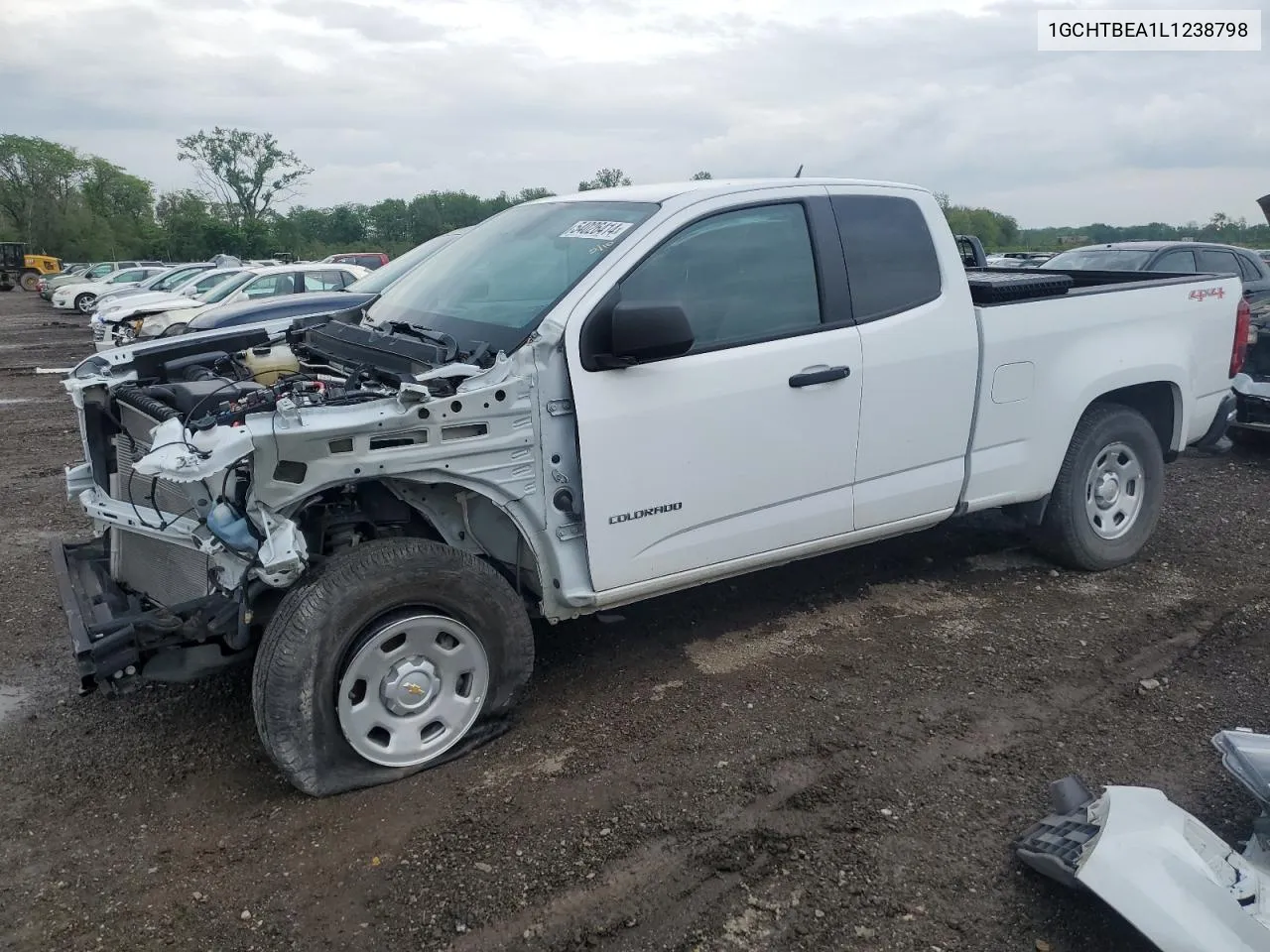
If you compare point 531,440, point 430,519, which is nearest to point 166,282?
point 430,519

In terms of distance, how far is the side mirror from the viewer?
3.39 metres

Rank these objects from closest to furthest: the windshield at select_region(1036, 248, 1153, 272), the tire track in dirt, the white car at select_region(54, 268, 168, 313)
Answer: the tire track in dirt, the windshield at select_region(1036, 248, 1153, 272), the white car at select_region(54, 268, 168, 313)

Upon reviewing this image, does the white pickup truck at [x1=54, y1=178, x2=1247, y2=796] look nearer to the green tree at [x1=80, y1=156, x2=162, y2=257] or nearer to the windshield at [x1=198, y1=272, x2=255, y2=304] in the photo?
the windshield at [x1=198, y1=272, x2=255, y2=304]

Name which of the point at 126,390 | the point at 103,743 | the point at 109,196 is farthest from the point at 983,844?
the point at 109,196

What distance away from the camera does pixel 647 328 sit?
3.39 m

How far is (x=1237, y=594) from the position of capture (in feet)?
16.5

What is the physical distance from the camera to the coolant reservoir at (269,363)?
4.45m

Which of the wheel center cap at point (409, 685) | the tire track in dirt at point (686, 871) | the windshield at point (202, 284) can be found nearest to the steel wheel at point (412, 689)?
the wheel center cap at point (409, 685)

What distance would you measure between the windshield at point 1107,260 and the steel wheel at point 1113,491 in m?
5.73

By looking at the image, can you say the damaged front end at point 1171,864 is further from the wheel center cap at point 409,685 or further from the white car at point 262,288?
the white car at point 262,288

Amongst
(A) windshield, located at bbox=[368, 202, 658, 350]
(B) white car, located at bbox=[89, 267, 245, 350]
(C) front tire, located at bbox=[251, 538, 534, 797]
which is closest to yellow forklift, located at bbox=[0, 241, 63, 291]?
(B) white car, located at bbox=[89, 267, 245, 350]

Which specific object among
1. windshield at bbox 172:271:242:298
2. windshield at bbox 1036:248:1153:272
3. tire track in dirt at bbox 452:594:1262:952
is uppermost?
windshield at bbox 172:271:242:298

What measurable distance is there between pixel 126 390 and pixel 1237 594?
517cm

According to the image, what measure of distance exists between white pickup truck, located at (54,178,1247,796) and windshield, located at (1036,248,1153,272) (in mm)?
6544
